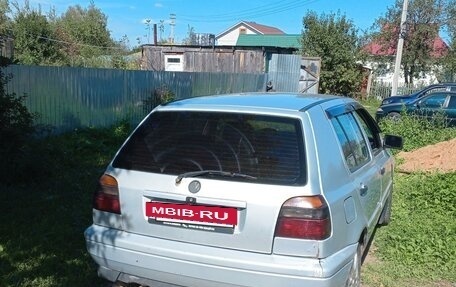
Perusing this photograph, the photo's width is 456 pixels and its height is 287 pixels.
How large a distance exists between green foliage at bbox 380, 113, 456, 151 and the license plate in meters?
8.34

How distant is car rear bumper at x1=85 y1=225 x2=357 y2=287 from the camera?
8.09 ft

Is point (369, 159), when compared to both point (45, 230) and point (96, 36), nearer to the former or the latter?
point (45, 230)

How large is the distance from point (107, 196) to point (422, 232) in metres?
3.57

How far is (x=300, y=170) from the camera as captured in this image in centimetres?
258

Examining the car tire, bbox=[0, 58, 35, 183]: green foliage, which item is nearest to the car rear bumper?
the car tire

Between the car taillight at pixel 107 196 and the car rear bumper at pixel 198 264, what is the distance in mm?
140

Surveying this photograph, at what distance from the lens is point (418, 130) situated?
1062 centimetres

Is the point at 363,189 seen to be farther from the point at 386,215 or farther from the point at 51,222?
the point at 51,222

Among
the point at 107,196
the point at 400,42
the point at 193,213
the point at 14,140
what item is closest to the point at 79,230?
the point at 107,196

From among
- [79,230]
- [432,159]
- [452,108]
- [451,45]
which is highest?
[451,45]

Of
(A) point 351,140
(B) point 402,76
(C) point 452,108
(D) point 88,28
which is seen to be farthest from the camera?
(D) point 88,28

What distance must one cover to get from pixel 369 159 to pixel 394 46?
103 ft

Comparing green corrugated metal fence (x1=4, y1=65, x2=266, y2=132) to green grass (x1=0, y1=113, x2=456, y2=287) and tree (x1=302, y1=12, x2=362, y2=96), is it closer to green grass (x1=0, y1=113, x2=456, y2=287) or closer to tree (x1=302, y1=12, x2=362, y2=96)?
green grass (x1=0, y1=113, x2=456, y2=287)

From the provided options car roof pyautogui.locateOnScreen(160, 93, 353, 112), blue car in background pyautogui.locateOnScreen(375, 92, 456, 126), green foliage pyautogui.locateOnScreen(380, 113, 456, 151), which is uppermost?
car roof pyautogui.locateOnScreen(160, 93, 353, 112)
